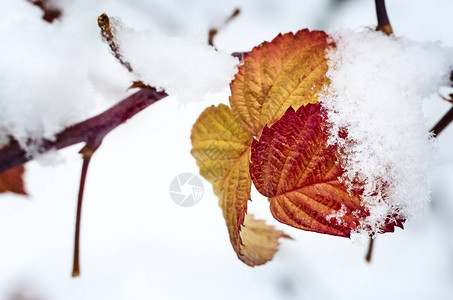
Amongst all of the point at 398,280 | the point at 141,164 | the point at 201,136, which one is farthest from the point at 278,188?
the point at 398,280

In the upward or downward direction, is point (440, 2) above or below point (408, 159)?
above

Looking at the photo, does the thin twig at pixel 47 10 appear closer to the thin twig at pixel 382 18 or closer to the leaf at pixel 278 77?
the leaf at pixel 278 77

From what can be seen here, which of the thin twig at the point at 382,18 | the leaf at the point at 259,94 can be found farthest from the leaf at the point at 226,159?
the thin twig at the point at 382,18

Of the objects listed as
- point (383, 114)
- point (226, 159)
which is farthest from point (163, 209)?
point (383, 114)

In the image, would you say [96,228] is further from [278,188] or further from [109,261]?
[278,188]

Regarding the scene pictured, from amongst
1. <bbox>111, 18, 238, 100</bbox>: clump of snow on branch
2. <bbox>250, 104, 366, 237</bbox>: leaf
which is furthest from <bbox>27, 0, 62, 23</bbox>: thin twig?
<bbox>250, 104, 366, 237</bbox>: leaf

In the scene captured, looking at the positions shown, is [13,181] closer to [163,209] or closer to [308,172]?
[163,209]

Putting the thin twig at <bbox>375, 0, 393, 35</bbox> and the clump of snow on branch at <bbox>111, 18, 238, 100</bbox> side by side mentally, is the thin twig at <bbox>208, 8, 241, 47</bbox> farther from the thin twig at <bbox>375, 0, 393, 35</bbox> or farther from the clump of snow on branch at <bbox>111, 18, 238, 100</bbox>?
the thin twig at <bbox>375, 0, 393, 35</bbox>
